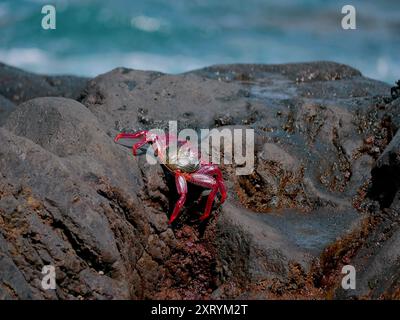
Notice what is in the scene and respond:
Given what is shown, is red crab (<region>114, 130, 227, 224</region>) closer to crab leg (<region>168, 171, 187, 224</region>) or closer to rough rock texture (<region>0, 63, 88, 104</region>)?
crab leg (<region>168, 171, 187, 224</region>)

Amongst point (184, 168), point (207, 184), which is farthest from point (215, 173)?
point (184, 168)

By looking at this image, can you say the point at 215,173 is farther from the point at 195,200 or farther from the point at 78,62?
the point at 78,62

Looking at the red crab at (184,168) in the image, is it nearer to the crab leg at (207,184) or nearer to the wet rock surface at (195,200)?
the crab leg at (207,184)

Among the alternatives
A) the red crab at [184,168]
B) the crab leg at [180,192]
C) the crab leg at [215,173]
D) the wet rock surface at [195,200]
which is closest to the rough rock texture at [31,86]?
the wet rock surface at [195,200]

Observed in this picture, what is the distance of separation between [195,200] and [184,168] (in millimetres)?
364

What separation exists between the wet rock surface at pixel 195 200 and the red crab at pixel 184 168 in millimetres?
137

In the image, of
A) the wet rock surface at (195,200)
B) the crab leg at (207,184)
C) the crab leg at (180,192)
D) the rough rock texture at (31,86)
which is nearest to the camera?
the wet rock surface at (195,200)

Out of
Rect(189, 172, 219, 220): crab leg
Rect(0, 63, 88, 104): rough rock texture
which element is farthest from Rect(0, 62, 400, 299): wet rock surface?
Rect(0, 63, 88, 104): rough rock texture

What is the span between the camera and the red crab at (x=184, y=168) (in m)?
4.67

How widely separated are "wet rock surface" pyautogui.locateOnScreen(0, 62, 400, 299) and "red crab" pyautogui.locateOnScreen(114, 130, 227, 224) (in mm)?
137

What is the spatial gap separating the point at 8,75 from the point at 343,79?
805 cm

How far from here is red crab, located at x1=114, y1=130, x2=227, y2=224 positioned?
4.67 m

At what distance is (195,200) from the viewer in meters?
4.94
